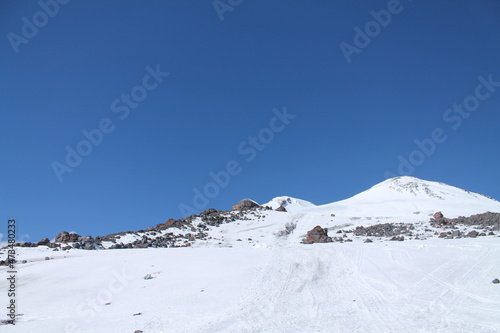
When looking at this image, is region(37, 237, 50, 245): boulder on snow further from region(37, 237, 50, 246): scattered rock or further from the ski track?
the ski track

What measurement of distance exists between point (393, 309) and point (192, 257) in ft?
39.4

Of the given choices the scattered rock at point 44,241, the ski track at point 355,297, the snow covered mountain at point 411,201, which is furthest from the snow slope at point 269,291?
the snow covered mountain at point 411,201

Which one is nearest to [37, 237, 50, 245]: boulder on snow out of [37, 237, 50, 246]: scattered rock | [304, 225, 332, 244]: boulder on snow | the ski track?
[37, 237, 50, 246]: scattered rock

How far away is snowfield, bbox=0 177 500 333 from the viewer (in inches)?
373

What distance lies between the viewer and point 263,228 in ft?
128

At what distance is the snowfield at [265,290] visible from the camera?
31.1 ft

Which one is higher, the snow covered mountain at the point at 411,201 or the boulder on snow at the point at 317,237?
the snow covered mountain at the point at 411,201

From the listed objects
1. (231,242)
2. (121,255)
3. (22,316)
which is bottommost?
(22,316)

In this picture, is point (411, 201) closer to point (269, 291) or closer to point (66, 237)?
point (66, 237)

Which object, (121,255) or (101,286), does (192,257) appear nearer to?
(121,255)

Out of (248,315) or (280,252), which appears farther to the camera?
(280,252)

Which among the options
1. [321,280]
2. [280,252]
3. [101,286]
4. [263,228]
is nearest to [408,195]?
[263,228]

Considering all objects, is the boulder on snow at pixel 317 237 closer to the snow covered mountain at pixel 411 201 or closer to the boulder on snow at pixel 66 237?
the snow covered mountain at pixel 411 201

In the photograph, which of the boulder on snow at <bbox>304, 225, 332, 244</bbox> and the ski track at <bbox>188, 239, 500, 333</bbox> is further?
the boulder on snow at <bbox>304, 225, 332, 244</bbox>
